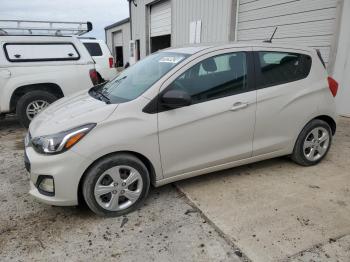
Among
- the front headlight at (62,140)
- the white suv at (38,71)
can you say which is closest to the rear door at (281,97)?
the front headlight at (62,140)

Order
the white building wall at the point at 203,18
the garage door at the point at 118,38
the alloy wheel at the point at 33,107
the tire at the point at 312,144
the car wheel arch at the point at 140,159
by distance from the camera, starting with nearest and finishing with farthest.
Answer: the car wheel arch at the point at 140,159, the tire at the point at 312,144, the alloy wheel at the point at 33,107, the white building wall at the point at 203,18, the garage door at the point at 118,38

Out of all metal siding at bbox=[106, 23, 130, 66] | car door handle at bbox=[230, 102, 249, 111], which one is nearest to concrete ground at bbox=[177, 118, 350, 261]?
car door handle at bbox=[230, 102, 249, 111]

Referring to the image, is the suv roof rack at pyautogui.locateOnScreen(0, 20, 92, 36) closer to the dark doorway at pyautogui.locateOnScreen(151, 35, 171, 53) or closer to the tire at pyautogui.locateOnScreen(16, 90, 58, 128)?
the tire at pyautogui.locateOnScreen(16, 90, 58, 128)

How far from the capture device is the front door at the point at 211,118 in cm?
319

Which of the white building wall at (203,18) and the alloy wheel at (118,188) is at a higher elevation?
the white building wall at (203,18)

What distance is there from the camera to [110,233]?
9.34ft

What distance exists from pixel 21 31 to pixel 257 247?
20.5 ft

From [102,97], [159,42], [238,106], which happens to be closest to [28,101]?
[102,97]

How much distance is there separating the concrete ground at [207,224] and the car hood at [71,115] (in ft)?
2.84

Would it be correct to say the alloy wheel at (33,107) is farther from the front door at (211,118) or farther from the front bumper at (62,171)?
the front door at (211,118)

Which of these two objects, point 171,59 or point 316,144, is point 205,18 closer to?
point 316,144

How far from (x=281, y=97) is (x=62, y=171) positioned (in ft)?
8.31

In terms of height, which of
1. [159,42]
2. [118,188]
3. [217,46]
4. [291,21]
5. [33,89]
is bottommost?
[118,188]

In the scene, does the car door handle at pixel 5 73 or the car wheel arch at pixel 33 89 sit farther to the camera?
the car wheel arch at pixel 33 89
